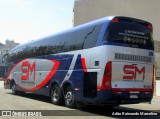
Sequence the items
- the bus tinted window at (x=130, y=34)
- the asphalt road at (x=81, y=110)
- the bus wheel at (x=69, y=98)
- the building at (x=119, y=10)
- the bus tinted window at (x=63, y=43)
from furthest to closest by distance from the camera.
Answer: the building at (x=119, y=10), the bus wheel at (x=69, y=98), the bus tinted window at (x=63, y=43), the bus tinted window at (x=130, y=34), the asphalt road at (x=81, y=110)

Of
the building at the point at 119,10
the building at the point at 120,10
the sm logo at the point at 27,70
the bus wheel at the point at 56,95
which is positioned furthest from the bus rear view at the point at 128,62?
the building at the point at 119,10

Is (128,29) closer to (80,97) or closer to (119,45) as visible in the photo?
(119,45)

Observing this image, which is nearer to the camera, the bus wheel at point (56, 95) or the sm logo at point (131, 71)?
the sm logo at point (131, 71)

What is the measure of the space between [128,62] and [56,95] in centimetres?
519

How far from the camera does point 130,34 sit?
1335 cm

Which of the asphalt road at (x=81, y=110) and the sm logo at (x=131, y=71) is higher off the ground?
the sm logo at (x=131, y=71)

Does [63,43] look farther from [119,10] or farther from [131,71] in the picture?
[119,10]

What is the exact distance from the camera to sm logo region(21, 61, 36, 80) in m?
20.1

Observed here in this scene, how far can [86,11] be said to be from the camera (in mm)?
75562

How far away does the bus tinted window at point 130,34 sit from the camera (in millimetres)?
12773

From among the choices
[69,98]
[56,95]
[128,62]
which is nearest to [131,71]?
[128,62]

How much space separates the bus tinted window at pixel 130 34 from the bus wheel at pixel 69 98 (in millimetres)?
3684

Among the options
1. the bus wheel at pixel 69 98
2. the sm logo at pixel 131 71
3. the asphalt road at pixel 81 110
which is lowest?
the asphalt road at pixel 81 110

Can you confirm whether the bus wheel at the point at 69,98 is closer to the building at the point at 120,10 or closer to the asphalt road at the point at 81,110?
the asphalt road at the point at 81,110
